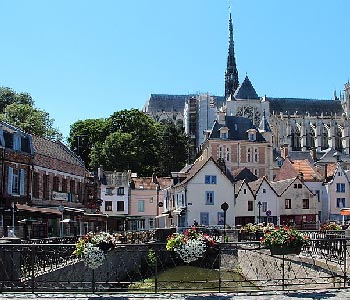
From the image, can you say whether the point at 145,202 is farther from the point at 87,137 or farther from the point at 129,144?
the point at 87,137

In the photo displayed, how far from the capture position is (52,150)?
38.3 metres

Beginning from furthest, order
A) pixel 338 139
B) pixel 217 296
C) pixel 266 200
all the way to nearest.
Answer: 1. pixel 338 139
2. pixel 266 200
3. pixel 217 296

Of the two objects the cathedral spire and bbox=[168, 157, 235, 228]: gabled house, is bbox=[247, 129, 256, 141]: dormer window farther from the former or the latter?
the cathedral spire

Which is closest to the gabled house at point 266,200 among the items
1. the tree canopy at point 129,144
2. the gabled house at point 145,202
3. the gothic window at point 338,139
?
the gabled house at point 145,202

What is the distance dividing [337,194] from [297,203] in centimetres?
470

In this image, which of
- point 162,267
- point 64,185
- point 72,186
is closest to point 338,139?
point 72,186

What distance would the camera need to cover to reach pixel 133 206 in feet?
222

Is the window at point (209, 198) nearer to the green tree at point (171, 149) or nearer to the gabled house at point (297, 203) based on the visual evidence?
the gabled house at point (297, 203)

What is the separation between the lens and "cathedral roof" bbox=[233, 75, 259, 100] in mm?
117188

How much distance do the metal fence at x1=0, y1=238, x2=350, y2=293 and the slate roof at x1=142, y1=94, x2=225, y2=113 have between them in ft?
389

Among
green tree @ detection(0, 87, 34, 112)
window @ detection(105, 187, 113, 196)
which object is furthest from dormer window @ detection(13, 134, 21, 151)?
green tree @ detection(0, 87, 34, 112)

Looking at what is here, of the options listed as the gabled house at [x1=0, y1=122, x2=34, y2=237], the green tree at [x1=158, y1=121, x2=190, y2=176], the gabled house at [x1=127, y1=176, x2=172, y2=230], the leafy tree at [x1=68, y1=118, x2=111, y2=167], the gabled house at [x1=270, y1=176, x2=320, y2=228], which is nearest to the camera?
the gabled house at [x1=0, y1=122, x2=34, y2=237]

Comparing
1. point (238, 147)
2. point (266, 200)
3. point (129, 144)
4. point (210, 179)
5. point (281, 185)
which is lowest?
point (266, 200)

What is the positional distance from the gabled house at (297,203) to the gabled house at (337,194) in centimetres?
186
